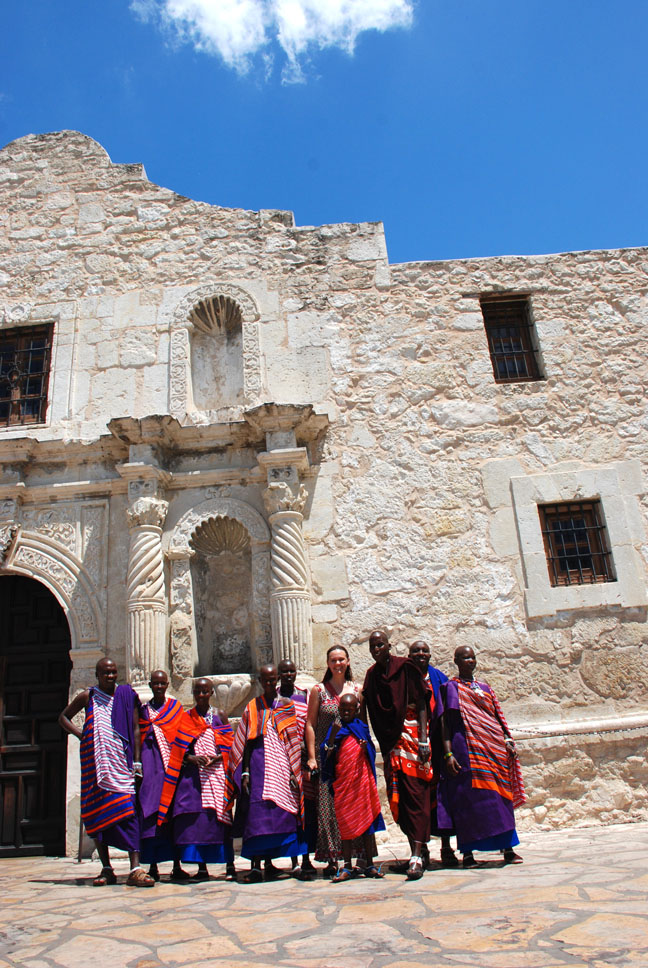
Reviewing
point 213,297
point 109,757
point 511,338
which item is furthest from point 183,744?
point 511,338

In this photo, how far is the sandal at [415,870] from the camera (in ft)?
12.9

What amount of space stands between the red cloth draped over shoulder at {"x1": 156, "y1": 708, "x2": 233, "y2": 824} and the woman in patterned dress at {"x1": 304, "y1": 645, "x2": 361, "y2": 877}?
66 centimetres

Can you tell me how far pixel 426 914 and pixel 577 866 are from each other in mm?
1353

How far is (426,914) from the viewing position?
307cm

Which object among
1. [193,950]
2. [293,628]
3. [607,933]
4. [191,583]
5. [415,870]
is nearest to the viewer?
[607,933]

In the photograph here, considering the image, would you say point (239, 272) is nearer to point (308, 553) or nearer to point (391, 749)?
point (308, 553)

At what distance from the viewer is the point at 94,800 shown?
4.50 m

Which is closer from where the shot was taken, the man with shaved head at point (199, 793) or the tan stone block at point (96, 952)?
the tan stone block at point (96, 952)

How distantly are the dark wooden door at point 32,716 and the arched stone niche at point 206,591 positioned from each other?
1147 mm

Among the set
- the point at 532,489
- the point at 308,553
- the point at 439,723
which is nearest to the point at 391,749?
the point at 439,723

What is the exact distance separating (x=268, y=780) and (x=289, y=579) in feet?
6.47

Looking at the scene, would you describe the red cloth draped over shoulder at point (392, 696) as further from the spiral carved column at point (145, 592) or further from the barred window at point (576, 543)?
the barred window at point (576, 543)

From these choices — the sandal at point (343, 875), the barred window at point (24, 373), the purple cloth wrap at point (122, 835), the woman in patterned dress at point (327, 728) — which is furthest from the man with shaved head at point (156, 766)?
the barred window at point (24, 373)

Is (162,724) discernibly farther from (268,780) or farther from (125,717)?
(268,780)
